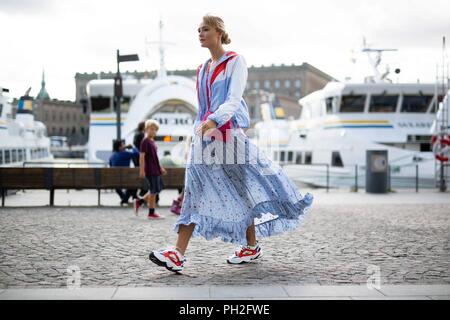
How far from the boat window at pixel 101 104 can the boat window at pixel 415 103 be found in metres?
14.2

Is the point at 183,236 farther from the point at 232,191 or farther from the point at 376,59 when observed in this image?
the point at 376,59

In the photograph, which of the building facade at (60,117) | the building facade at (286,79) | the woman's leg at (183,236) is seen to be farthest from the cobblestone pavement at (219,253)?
the building facade at (286,79)

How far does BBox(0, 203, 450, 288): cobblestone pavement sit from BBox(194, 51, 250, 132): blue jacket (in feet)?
4.01

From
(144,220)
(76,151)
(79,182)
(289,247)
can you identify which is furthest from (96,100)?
(76,151)

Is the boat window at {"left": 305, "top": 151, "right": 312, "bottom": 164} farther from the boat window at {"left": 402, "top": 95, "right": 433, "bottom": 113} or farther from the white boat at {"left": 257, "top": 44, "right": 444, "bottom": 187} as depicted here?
the boat window at {"left": 402, "top": 95, "right": 433, "bottom": 113}

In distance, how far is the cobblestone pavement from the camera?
4637 mm

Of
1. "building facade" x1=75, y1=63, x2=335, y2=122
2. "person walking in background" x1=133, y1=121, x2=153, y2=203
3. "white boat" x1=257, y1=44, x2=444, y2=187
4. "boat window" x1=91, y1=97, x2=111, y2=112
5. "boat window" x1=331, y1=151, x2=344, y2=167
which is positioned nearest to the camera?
"person walking in background" x1=133, y1=121, x2=153, y2=203

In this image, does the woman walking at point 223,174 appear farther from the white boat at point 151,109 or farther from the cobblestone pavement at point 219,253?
the white boat at point 151,109

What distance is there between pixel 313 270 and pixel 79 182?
860 centimetres

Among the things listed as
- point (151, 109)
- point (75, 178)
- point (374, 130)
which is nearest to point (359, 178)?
point (374, 130)

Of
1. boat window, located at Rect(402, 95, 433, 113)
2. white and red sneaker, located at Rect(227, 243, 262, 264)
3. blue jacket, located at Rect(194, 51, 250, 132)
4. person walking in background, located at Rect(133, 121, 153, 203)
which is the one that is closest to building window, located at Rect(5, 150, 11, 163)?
person walking in background, located at Rect(133, 121, 153, 203)

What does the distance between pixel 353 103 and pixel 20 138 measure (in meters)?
13.8

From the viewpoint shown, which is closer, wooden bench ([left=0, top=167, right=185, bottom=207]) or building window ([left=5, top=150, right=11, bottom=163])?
wooden bench ([left=0, top=167, right=185, bottom=207])
